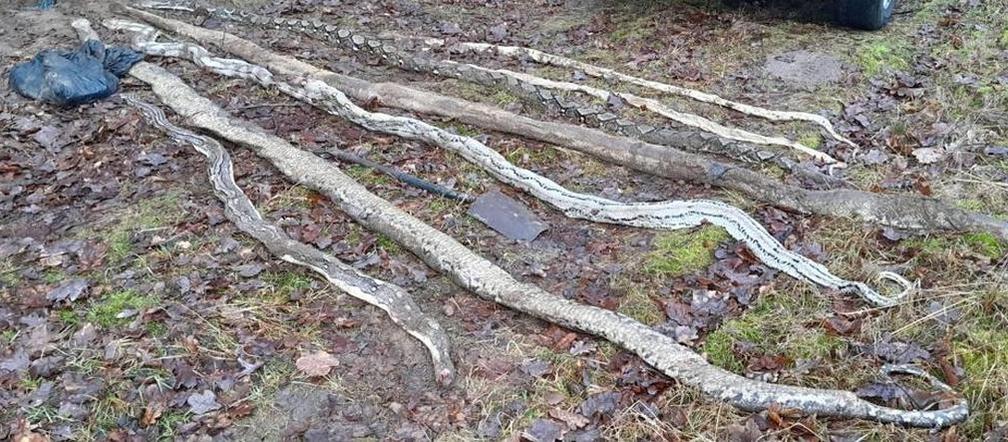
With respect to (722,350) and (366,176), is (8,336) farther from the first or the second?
(722,350)

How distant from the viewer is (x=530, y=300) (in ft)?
13.7

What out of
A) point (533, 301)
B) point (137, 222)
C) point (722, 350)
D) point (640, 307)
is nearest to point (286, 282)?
point (137, 222)

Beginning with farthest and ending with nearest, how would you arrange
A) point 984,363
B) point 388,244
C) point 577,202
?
1. point 577,202
2. point 388,244
3. point 984,363

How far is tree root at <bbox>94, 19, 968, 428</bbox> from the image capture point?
3336 millimetres

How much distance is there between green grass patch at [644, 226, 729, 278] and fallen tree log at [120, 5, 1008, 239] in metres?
0.59

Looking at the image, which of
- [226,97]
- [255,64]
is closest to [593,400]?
[226,97]

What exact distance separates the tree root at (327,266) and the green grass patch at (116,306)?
787mm

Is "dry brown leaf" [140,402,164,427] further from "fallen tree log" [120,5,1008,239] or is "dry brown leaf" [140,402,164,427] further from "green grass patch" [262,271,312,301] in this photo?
"fallen tree log" [120,5,1008,239]

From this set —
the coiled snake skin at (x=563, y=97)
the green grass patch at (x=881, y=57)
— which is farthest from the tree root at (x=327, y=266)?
the green grass patch at (x=881, y=57)

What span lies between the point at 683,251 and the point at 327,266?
215 centimetres

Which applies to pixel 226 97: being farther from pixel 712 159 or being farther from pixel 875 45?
pixel 875 45

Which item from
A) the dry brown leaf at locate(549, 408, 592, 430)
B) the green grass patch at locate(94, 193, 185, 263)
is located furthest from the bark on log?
the green grass patch at locate(94, 193, 185, 263)

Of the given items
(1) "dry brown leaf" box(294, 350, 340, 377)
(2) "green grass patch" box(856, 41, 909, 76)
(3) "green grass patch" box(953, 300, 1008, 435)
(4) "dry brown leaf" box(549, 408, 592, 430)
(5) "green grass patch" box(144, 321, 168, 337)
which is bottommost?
(5) "green grass patch" box(144, 321, 168, 337)

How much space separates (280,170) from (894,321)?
4.23 metres
